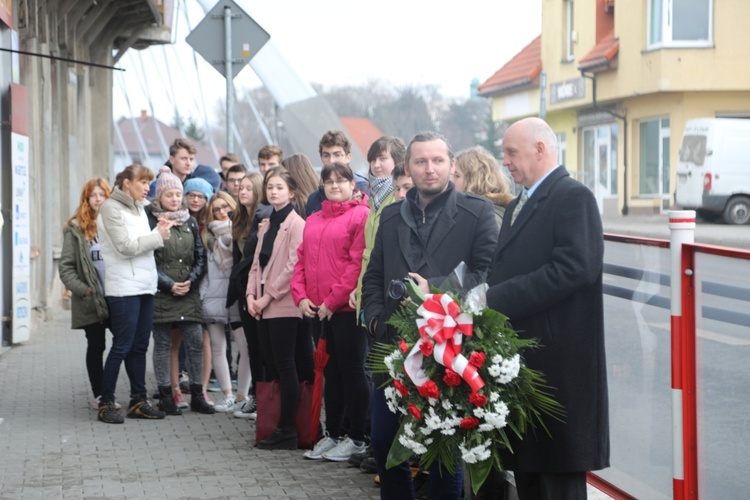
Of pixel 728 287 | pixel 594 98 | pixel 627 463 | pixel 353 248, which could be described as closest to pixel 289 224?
pixel 353 248

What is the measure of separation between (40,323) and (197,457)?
25.8 feet

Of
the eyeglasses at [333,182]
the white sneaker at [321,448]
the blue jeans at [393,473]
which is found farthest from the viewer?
the white sneaker at [321,448]

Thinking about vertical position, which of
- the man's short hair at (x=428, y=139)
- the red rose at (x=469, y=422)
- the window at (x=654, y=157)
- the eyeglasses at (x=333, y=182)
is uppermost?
the window at (x=654, y=157)

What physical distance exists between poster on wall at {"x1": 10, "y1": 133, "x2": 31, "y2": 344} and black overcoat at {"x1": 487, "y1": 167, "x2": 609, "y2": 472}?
8.71 m

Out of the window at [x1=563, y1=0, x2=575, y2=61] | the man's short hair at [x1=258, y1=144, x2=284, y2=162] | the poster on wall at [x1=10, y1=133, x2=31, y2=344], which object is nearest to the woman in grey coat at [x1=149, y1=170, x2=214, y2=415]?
the man's short hair at [x1=258, y1=144, x2=284, y2=162]

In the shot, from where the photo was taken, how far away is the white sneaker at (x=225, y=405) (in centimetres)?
903

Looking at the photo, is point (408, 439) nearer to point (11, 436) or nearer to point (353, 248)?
point (353, 248)

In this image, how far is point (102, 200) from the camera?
9164mm

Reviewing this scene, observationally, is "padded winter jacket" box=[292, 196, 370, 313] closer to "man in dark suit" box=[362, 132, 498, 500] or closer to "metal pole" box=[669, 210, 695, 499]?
"man in dark suit" box=[362, 132, 498, 500]

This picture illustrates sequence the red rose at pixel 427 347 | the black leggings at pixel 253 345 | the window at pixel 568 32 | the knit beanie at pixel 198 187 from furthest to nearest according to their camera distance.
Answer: the window at pixel 568 32 < the knit beanie at pixel 198 187 < the black leggings at pixel 253 345 < the red rose at pixel 427 347

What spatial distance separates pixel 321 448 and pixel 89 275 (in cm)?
255

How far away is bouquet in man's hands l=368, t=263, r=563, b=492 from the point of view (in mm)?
4203

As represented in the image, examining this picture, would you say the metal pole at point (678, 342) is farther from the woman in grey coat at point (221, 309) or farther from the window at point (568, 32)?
the window at point (568, 32)

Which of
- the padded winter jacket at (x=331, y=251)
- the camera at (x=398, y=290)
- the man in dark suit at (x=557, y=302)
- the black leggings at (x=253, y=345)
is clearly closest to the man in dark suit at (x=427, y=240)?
the camera at (x=398, y=290)
